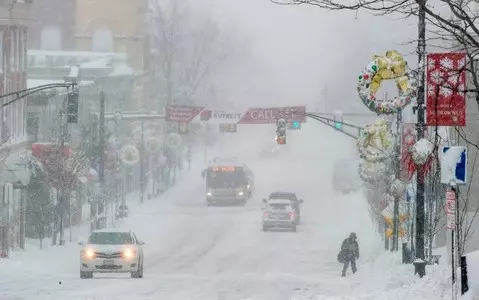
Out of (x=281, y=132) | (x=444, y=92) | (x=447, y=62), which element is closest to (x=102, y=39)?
(x=281, y=132)

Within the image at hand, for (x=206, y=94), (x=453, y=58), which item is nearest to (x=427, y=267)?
(x=453, y=58)

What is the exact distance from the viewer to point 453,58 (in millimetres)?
19859

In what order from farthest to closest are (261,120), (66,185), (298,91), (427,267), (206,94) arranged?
(298,91), (206,94), (261,120), (66,185), (427,267)

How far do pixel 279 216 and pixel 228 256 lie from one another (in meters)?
12.8

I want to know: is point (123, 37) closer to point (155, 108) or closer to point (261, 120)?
point (155, 108)

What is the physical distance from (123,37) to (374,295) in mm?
80908

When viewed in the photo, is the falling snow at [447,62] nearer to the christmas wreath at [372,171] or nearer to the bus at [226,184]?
the christmas wreath at [372,171]

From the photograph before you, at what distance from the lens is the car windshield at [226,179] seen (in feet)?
248

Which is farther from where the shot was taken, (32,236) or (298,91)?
(298,91)

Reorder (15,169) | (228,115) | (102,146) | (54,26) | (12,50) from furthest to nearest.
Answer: (54,26), (228,115), (102,146), (12,50), (15,169)

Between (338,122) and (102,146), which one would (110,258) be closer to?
(338,122)

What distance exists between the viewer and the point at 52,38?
104m

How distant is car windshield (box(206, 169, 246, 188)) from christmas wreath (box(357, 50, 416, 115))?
5069 centimetres

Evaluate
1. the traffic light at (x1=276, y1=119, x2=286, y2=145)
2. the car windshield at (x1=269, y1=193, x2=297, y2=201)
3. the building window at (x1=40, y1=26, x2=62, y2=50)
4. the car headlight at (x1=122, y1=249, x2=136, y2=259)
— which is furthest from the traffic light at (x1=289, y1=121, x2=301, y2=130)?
the building window at (x1=40, y1=26, x2=62, y2=50)
